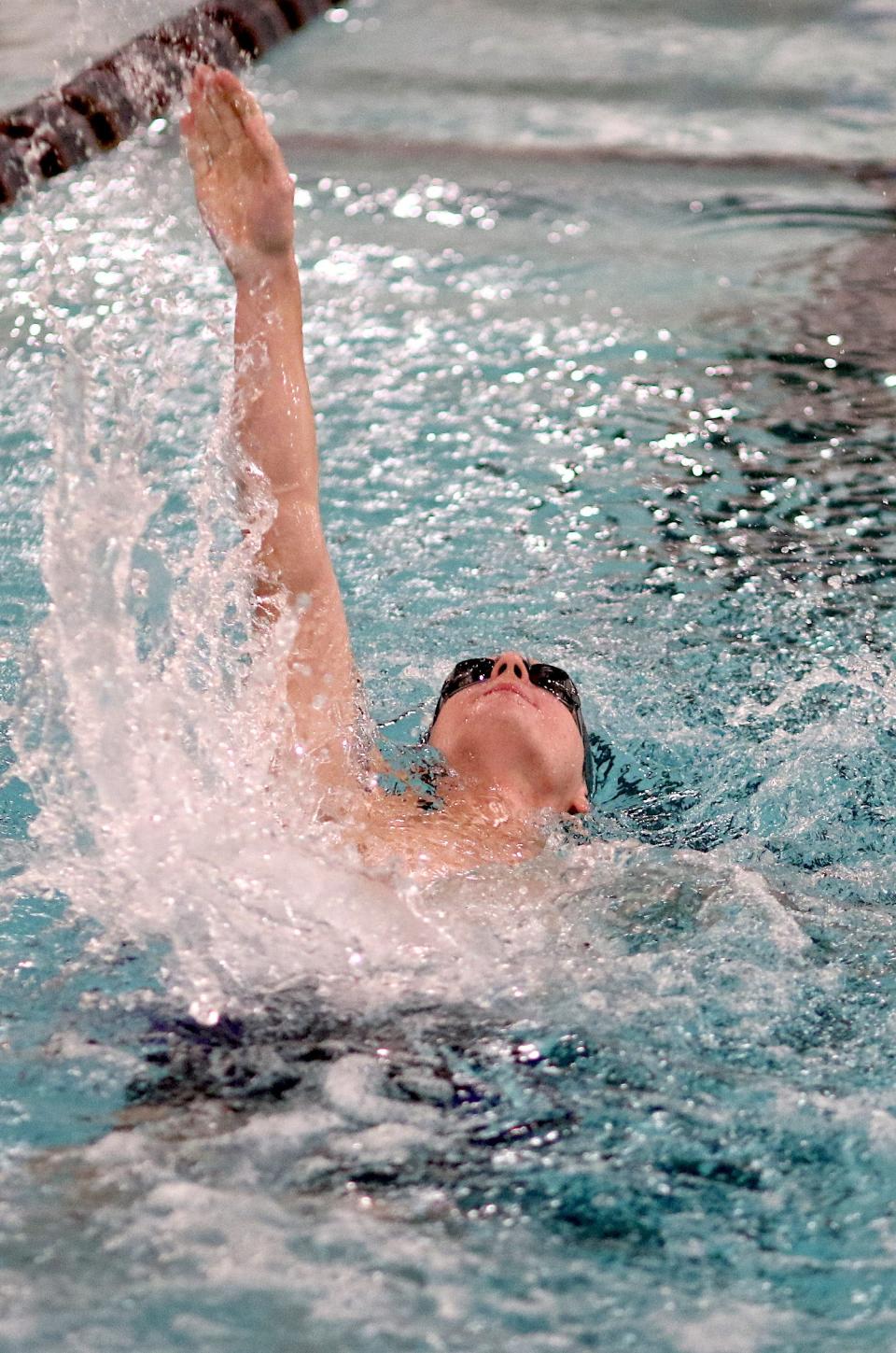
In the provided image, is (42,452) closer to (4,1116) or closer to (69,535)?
(69,535)

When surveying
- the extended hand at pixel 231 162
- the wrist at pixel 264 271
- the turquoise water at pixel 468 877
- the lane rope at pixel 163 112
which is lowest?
the turquoise water at pixel 468 877

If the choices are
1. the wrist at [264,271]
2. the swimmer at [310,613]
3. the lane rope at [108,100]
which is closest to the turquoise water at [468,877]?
the swimmer at [310,613]

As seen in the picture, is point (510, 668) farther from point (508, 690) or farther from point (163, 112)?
point (163, 112)

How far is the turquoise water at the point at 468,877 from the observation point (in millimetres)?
1577

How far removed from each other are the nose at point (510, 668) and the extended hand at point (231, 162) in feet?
2.43

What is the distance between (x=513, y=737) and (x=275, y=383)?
65 cm

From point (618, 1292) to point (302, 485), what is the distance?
1.29m

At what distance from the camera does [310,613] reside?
94.0 inches

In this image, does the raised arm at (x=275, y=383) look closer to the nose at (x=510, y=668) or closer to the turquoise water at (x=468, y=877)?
the turquoise water at (x=468, y=877)

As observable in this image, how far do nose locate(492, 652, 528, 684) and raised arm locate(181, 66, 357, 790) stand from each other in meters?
0.24

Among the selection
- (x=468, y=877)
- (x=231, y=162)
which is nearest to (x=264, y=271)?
(x=231, y=162)

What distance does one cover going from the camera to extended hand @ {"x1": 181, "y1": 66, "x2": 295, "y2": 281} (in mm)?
2279

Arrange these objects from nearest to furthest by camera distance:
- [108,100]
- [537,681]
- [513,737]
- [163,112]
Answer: [513,737]
[537,681]
[108,100]
[163,112]

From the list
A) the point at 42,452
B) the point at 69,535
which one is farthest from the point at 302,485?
the point at 42,452
